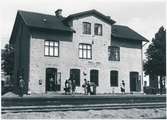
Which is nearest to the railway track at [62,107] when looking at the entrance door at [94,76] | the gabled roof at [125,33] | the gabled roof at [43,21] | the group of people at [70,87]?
the group of people at [70,87]

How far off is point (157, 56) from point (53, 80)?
49.8ft

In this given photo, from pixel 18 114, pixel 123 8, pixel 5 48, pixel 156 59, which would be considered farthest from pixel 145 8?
pixel 5 48

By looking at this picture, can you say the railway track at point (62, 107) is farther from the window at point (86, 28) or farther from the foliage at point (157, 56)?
the foliage at point (157, 56)

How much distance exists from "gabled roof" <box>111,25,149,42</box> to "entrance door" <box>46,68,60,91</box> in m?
7.67

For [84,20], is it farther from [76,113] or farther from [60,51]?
[76,113]

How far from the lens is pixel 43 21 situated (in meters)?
30.3

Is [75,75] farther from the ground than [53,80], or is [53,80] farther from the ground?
[75,75]

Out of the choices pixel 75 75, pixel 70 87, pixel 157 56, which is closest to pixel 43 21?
pixel 75 75

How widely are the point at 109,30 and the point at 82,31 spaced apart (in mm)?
3207

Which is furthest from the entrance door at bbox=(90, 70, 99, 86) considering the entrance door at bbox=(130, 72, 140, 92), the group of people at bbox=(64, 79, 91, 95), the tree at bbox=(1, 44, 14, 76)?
the tree at bbox=(1, 44, 14, 76)

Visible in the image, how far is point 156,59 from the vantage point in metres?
38.4

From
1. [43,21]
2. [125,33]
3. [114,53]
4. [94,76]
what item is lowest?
[94,76]

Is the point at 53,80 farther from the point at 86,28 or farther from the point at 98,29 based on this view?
the point at 98,29

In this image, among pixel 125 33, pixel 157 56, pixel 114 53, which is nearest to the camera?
pixel 114 53
